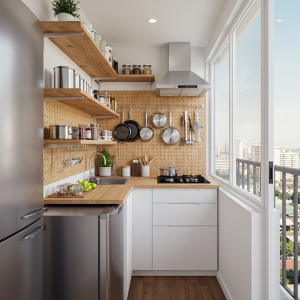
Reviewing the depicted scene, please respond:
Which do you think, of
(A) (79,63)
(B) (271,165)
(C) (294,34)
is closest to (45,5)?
(A) (79,63)

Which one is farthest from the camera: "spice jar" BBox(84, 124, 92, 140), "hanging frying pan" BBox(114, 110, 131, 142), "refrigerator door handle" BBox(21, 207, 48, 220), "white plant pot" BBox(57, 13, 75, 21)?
"hanging frying pan" BBox(114, 110, 131, 142)

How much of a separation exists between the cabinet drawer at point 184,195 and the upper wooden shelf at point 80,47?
1.39 m

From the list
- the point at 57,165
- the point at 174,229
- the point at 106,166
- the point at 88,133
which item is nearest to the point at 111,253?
the point at 57,165

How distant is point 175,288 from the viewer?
234cm

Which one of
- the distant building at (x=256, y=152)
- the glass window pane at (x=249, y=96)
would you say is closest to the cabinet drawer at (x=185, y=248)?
the glass window pane at (x=249, y=96)

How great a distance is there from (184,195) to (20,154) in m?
1.75

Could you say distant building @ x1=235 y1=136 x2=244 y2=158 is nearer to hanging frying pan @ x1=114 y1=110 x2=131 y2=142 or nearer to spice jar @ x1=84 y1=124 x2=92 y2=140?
spice jar @ x1=84 y1=124 x2=92 y2=140

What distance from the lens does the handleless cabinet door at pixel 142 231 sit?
2531mm

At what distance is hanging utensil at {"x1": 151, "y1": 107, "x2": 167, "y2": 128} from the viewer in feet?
10.5

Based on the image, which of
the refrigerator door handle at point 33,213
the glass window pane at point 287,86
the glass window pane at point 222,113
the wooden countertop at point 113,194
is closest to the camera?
the refrigerator door handle at point 33,213

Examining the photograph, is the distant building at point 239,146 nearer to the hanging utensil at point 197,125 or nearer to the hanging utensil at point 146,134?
the hanging utensil at point 197,125

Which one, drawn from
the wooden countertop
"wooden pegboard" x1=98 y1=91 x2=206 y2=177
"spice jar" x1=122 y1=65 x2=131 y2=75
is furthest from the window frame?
"spice jar" x1=122 y1=65 x2=131 y2=75

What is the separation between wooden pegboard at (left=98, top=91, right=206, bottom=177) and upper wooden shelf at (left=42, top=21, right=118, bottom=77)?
2.13 ft

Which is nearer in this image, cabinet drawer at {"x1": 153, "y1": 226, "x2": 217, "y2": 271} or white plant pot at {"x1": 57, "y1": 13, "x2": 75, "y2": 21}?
white plant pot at {"x1": 57, "y1": 13, "x2": 75, "y2": 21}
